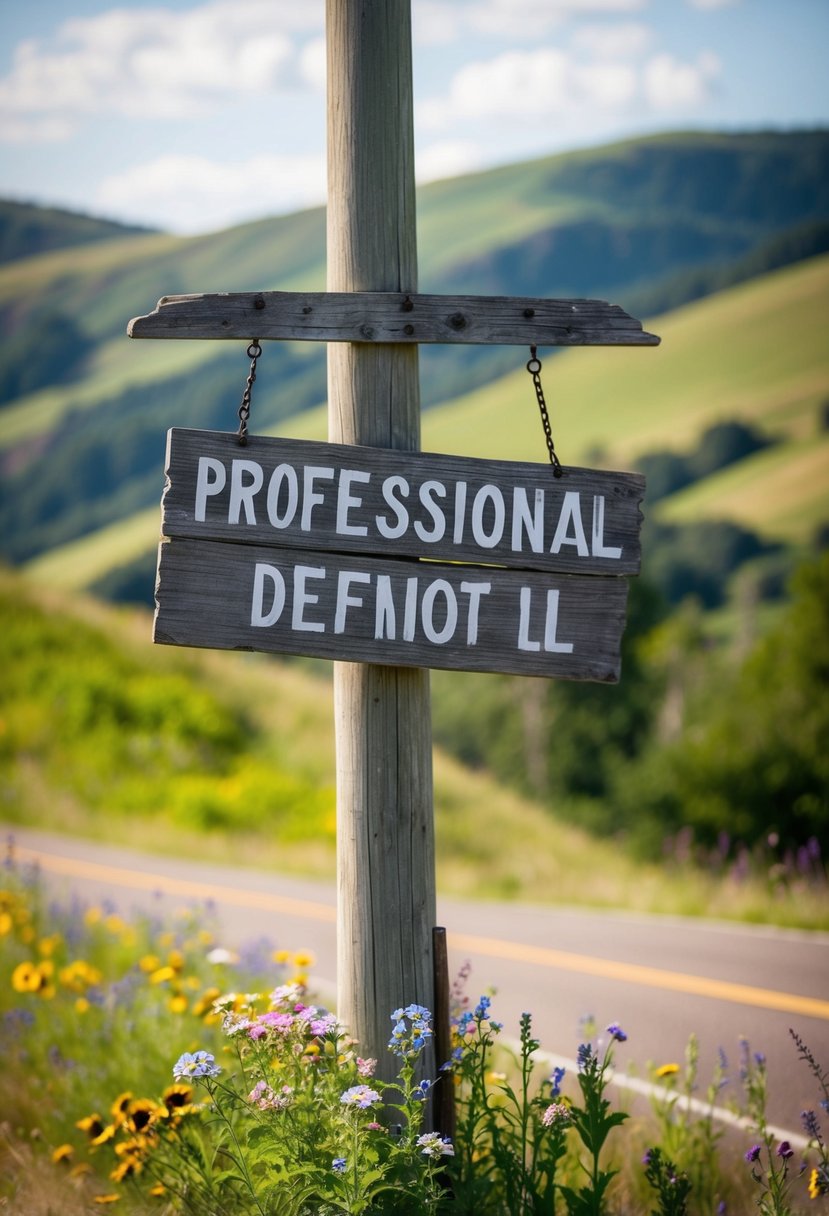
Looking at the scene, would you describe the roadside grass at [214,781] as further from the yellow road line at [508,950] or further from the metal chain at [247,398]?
the metal chain at [247,398]

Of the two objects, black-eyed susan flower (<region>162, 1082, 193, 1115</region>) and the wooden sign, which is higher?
the wooden sign

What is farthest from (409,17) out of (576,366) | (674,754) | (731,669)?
(576,366)

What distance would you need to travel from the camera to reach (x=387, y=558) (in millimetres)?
3004

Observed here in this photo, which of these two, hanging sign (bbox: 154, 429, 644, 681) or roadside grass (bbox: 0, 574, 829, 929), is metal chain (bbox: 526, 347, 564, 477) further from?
roadside grass (bbox: 0, 574, 829, 929)

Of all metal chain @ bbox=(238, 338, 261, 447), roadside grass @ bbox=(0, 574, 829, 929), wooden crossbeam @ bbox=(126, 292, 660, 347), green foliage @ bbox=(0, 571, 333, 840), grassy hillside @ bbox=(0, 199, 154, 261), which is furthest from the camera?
grassy hillside @ bbox=(0, 199, 154, 261)

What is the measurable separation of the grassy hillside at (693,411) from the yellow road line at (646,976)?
73669 millimetres

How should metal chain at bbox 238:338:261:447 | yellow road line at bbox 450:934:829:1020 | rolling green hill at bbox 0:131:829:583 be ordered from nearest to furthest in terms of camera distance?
metal chain at bbox 238:338:261:447 → yellow road line at bbox 450:934:829:1020 → rolling green hill at bbox 0:131:829:583

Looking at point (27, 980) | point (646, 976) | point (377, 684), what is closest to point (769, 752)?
point (646, 976)

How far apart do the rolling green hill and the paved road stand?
84895mm

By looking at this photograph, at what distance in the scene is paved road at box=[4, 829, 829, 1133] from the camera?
5.89 meters

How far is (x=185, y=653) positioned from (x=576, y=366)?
340ft

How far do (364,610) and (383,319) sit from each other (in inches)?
30.7

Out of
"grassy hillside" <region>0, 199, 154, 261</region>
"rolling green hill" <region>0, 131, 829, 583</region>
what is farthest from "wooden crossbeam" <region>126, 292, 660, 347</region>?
"grassy hillside" <region>0, 199, 154, 261</region>

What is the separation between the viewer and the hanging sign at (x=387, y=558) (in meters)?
2.95
